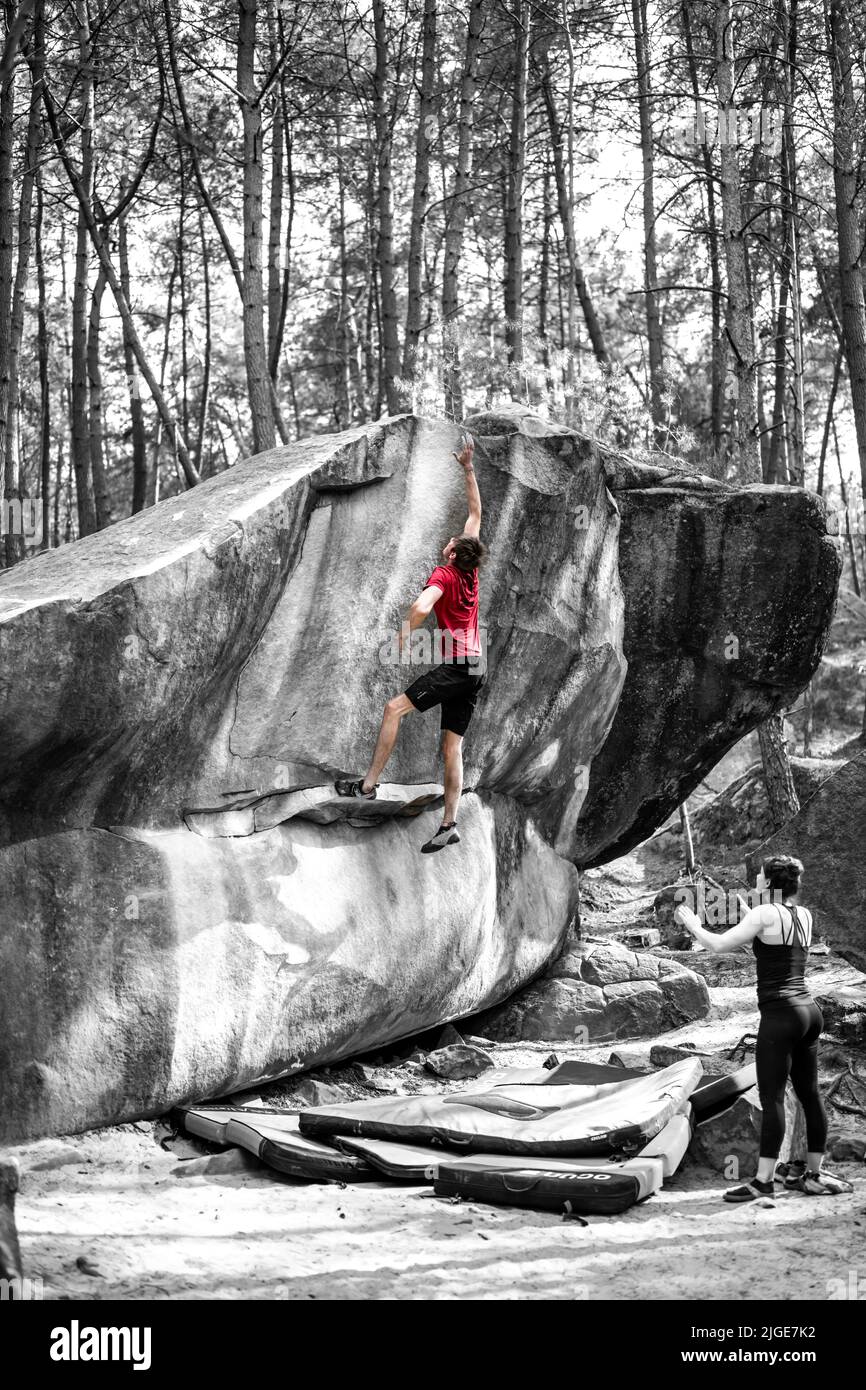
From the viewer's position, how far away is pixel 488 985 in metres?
10.7

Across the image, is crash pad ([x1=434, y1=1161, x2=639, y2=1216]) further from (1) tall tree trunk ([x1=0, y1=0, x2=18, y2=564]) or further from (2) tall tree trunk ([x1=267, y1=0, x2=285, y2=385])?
(2) tall tree trunk ([x1=267, y1=0, x2=285, y2=385])

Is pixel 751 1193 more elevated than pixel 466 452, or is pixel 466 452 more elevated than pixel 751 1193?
pixel 466 452

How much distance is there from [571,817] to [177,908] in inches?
208

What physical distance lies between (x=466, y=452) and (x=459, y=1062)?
15.6 feet

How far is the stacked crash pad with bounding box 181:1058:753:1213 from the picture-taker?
6.79m

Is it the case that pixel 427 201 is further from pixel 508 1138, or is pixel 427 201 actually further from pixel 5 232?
pixel 508 1138

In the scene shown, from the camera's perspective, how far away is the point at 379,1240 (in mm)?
6277

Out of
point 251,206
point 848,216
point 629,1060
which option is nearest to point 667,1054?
point 629,1060

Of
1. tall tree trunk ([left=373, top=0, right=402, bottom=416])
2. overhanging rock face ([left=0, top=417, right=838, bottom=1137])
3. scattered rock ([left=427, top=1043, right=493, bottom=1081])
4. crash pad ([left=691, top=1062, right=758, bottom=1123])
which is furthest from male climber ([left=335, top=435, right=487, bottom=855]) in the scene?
tall tree trunk ([left=373, top=0, right=402, bottom=416])

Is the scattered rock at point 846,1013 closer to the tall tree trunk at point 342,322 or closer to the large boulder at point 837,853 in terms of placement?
the large boulder at point 837,853

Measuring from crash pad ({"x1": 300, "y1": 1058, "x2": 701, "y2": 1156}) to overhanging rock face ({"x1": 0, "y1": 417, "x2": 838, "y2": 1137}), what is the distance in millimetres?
1118

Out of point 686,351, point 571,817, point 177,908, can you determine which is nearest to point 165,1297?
point 177,908

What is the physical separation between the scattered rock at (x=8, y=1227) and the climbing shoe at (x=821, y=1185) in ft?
13.5

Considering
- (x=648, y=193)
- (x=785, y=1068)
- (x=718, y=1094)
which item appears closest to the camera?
(x=785, y=1068)
